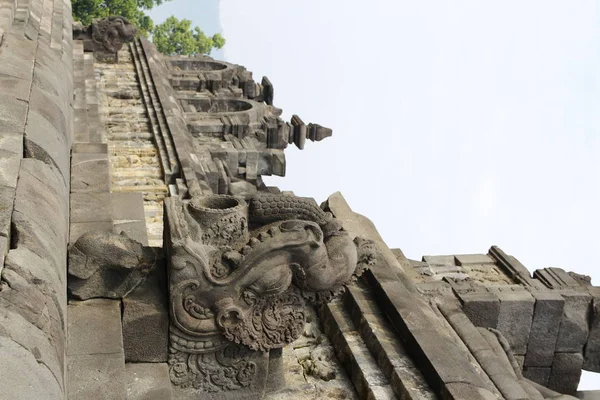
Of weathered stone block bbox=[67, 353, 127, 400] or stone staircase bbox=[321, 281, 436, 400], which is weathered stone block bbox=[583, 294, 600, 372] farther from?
weathered stone block bbox=[67, 353, 127, 400]

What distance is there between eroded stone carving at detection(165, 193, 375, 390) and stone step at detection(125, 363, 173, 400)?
0.16 metres

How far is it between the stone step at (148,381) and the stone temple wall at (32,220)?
1.10m

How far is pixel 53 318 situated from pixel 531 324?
7.07 metres

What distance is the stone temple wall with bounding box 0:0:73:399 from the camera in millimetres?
3514

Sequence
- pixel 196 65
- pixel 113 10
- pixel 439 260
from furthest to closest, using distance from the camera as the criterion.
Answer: pixel 113 10 < pixel 196 65 < pixel 439 260

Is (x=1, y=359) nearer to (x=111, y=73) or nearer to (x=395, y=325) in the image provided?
(x=395, y=325)

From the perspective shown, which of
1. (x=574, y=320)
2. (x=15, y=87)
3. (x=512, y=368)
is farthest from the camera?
(x=574, y=320)

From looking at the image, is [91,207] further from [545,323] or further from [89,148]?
[545,323]

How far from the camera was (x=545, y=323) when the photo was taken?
9477mm

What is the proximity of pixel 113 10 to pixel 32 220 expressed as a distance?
32432 mm

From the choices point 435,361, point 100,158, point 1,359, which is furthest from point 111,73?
point 1,359

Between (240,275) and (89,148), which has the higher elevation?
(89,148)

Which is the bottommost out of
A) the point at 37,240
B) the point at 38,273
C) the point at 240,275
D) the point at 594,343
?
the point at 594,343

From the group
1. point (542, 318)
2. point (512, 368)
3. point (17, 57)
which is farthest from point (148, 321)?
point (542, 318)
